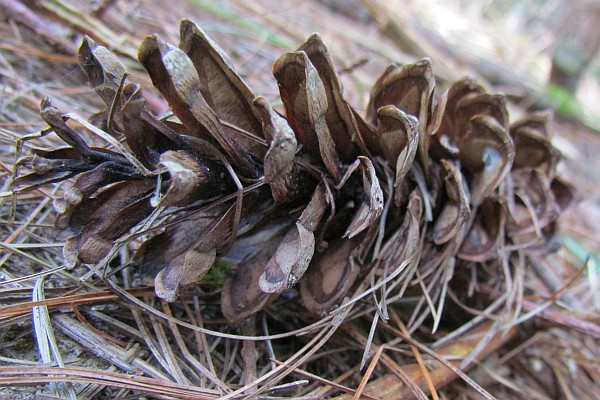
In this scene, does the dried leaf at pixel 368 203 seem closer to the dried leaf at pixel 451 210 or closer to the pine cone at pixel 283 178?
the pine cone at pixel 283 178

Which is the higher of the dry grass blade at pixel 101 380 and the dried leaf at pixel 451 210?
the dried leaf at pixel 451 210

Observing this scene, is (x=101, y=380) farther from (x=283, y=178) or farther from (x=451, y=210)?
(x=451, y=210)

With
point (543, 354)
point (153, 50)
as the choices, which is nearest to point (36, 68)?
point (153, 50)

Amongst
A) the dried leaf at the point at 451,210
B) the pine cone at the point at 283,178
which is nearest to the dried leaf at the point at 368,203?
the pine cone at the point at 283,178

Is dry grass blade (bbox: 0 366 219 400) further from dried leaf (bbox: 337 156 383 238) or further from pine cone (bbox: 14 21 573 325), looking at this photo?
dried leaf (bbox: 337 156 383 238)

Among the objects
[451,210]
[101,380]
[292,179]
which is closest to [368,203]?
[292,179]

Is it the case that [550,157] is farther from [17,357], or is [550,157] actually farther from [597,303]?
[17,357]
